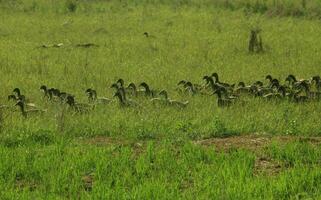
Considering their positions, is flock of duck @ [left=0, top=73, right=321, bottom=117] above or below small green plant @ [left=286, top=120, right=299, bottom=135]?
above

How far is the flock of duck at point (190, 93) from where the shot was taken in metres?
9.70

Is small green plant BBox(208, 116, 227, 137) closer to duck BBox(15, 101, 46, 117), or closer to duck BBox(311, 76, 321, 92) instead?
duck BBox(15, 101, 46, 117)

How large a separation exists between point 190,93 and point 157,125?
2230 millimetres

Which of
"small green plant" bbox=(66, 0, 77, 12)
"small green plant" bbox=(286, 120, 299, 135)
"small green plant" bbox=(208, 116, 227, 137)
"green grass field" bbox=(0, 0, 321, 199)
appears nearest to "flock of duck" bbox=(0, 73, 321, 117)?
"green grass field" bbox=(0, 0, 321, 199)

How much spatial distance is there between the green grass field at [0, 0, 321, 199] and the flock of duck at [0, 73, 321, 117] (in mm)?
163

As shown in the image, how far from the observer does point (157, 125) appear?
8.79 meters

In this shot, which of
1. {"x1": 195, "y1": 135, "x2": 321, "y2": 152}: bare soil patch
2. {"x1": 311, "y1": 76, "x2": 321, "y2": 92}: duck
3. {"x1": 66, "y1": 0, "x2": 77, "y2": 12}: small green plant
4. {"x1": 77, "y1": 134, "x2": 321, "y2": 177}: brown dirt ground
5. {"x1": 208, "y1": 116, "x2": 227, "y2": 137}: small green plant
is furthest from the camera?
{"x1": 66, "y1": 0, "x2": 77, "y2": 12}: small green plant

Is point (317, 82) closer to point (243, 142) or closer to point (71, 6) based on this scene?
point (243, 142)

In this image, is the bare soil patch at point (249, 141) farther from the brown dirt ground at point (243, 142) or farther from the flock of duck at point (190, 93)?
the flock of duck at point (190, 93)

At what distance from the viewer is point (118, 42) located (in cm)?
1703

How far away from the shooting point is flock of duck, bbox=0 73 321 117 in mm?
9703

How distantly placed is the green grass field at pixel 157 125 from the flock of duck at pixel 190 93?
16 cm

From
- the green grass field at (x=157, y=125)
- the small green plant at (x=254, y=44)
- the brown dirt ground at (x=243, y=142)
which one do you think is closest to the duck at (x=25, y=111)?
the green grass field at (x=157, y=125)

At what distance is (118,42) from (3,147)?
31.6 ft
